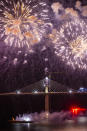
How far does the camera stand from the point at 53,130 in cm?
3588

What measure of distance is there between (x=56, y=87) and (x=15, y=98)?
25705 millimetres

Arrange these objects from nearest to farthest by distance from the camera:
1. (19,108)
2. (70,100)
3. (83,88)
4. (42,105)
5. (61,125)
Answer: (61,125), (83,88), (19,108), (42,105), (70,100)

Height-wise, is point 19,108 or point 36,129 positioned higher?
point 36,129

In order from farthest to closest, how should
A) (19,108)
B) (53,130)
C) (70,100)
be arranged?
1. (70,100)
2. (19,108)
3. (53,130)

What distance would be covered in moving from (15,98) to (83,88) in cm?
2764

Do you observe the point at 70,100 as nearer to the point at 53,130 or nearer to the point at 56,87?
the point at 56,87

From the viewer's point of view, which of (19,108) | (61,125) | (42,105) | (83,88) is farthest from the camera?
(42,105)

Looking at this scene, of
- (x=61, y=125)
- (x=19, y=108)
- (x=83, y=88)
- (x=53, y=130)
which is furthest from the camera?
(x=19, y=108)

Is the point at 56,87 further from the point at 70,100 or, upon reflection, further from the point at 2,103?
the point at 70,100

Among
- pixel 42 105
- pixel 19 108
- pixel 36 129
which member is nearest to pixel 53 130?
pixel 36 129

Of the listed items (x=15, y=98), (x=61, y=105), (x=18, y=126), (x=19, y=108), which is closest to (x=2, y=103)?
(x=19, y=108)

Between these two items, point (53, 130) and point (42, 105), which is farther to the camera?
point (42, 105)

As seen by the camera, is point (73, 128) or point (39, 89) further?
point (39, 89)

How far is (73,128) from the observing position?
37.2m
